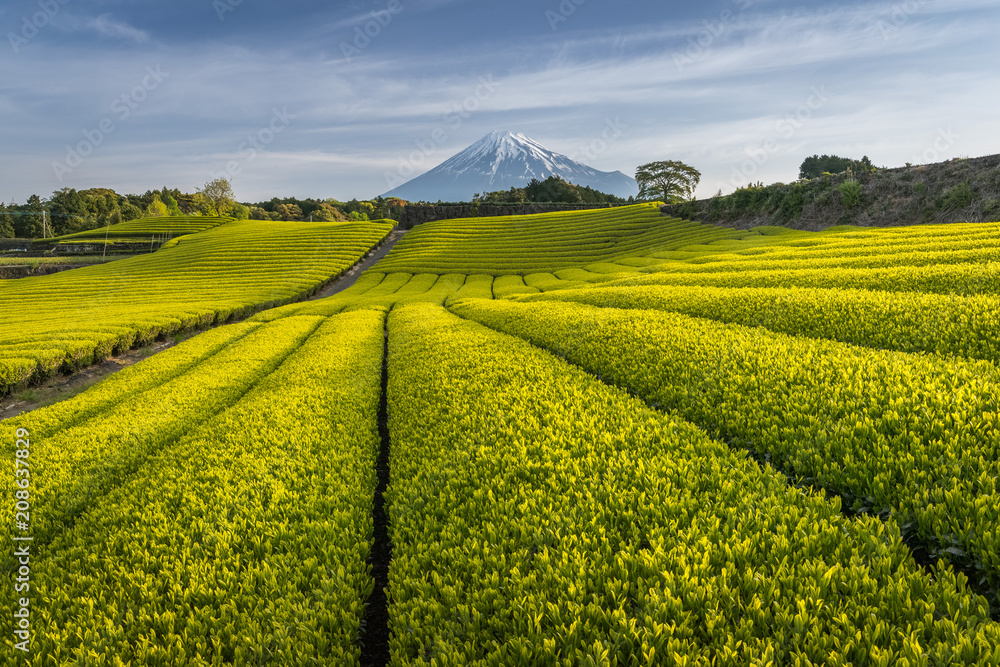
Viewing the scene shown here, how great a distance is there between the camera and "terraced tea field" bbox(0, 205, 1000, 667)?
112 inches

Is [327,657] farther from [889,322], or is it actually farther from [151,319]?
[151,319]

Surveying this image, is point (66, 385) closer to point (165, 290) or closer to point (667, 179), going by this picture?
point (165, 290)

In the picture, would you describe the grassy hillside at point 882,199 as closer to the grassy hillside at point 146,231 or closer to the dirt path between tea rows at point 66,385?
the dirt path between tea rows at point 66,385

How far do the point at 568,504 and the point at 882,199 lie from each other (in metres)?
48.4

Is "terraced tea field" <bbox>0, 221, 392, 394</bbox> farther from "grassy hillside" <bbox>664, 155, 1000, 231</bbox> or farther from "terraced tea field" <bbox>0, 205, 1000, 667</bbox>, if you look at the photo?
"grassy hillside" <bbox>664, 155, 1000, 231</bbox>

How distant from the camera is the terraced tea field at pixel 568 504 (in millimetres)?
2852

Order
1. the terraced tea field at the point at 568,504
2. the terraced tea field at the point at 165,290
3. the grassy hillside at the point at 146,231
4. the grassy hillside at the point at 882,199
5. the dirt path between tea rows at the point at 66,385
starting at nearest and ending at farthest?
the terraced tea field at the point at 568,504 < the dirt path between tea rows at the point at 66,385 < the terraced tea field at the point at 165,290 < the grassy hillside at the point at 882,199 < the grassy hillside at the point at 146,231

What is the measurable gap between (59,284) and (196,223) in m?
49.6

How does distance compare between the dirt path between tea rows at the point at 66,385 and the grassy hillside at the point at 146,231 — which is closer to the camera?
the dirt path between tea rows at the point at 66,385

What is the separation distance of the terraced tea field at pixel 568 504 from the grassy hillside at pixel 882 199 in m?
31.0

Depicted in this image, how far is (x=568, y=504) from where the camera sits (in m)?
4.22

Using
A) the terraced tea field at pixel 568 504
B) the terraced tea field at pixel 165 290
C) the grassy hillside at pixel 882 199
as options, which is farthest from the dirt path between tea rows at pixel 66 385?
the grassy hillside at pixel 882 199

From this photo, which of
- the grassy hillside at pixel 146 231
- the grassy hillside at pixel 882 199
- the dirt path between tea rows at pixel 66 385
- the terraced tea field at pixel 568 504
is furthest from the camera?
the grassy hillside at pixel 146 231

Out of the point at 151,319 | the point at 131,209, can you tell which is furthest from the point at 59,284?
the point at 131,209
